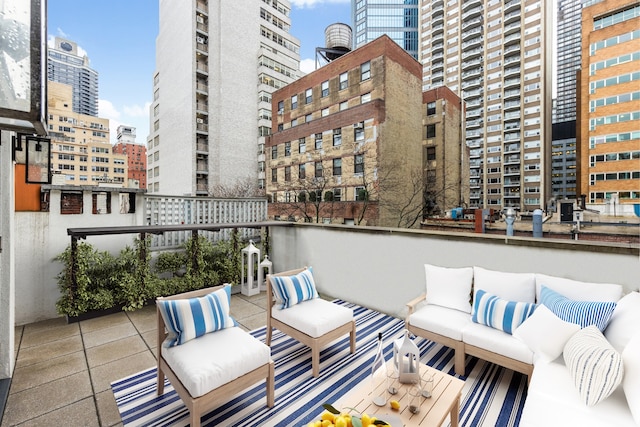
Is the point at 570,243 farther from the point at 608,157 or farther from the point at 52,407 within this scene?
the point at 608,157

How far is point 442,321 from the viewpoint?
299cm

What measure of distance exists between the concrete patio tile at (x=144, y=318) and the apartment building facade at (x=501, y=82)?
1596 inches

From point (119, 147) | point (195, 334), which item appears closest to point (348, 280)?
point (195, 334)

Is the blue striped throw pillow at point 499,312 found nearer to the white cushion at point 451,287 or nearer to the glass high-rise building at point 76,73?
the white cushion at point 451,287

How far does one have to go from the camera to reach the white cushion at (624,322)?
6.61 feet

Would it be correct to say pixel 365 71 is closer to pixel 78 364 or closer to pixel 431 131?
pixel 431 131

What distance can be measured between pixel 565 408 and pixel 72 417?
3.66 meters

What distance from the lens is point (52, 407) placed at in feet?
7.68

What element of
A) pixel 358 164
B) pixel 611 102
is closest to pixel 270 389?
pixel 358 164

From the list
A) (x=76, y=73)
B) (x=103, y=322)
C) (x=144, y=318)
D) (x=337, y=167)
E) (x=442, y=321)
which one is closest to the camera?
(x=442, y=321)

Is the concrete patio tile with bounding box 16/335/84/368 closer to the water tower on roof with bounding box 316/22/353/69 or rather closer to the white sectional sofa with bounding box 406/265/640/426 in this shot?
the white sectional sofa with bounding box 406/265/640/426

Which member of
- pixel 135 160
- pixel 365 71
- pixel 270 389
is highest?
pixel 135 160

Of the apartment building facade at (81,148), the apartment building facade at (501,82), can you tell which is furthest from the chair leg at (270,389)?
the apartment building facade at (81,148)

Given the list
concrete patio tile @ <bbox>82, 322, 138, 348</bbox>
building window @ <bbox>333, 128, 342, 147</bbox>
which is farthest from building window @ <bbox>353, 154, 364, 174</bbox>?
concrete patio tile @ <bbox>82, 322, 138, 348</bbox>
